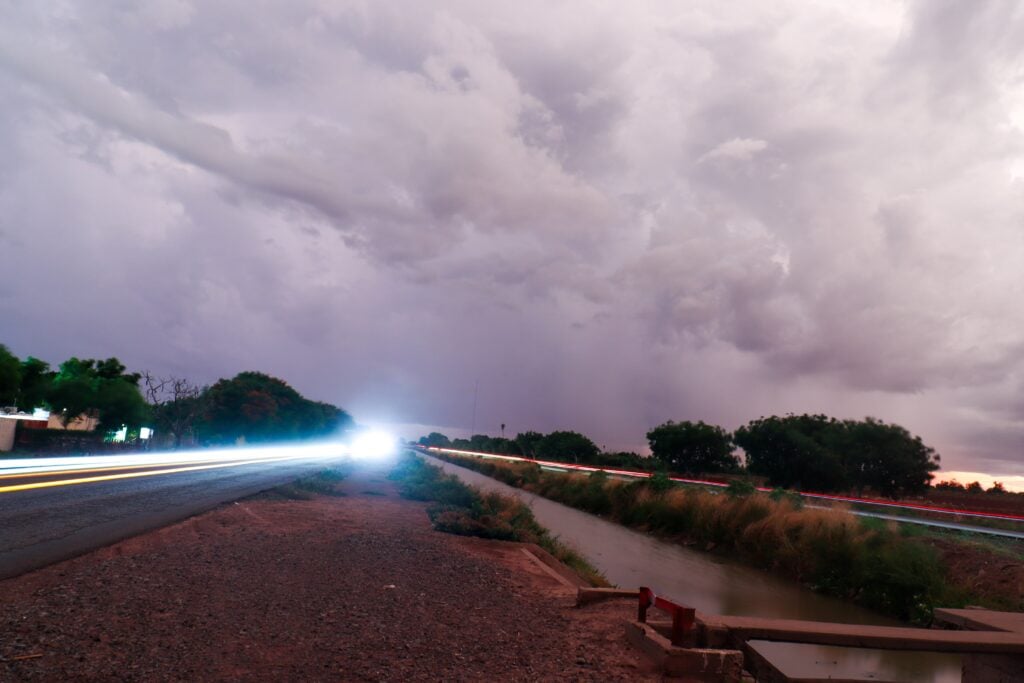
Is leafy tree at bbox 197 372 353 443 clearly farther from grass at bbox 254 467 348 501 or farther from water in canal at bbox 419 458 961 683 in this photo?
water in canal at bbox 419 458 961 683

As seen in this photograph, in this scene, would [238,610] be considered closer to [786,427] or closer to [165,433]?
[165,433]

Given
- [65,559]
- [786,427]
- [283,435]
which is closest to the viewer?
[65,559]

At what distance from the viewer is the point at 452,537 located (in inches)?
618

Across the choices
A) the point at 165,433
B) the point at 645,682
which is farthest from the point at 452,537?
the point at 165,433

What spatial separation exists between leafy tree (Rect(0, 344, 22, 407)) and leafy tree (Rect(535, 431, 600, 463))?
7556 centimetres

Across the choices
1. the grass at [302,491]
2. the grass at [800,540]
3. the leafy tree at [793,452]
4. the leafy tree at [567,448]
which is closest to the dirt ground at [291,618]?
the grass at [302,491]

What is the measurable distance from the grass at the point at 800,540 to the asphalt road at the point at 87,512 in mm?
15207

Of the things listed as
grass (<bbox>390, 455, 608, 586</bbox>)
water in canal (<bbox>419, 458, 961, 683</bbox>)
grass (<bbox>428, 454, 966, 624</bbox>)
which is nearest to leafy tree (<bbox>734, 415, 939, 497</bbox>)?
grass (<bbox>428, 454, 966, 624</bbox>)

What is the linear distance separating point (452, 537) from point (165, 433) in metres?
46.3

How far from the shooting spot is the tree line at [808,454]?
182 feet

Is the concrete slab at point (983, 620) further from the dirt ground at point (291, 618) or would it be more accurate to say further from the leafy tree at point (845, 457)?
the leafy tree at point (845, 457)

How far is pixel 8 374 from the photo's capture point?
145 ft

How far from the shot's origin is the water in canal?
1068cm

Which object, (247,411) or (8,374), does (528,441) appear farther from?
(8,374)
